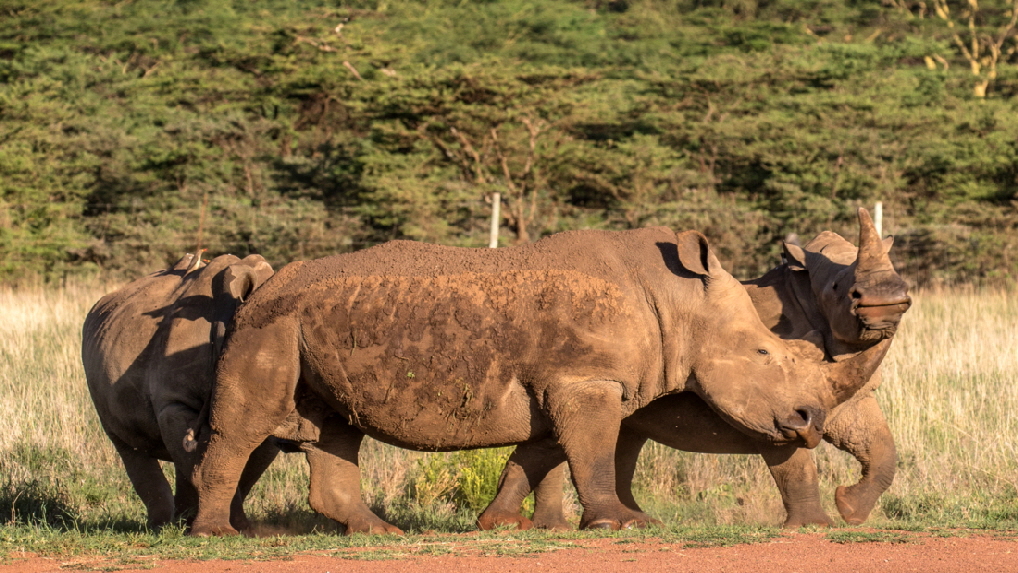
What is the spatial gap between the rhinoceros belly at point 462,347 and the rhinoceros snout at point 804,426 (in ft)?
2.91

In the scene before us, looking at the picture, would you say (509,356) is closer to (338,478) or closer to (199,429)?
(338,478)

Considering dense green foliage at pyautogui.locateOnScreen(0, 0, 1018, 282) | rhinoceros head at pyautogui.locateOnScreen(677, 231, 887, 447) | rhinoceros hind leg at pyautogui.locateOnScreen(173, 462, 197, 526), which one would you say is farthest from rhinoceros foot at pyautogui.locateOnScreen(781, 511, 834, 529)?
dense green foliage at pyautogui.locateOnScreen(0, 0, 1018, 282)

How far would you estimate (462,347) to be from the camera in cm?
691

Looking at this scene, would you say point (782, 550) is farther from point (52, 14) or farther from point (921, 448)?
point (52, 14)

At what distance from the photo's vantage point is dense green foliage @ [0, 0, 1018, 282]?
23.8 m

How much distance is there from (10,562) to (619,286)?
3.20 meters

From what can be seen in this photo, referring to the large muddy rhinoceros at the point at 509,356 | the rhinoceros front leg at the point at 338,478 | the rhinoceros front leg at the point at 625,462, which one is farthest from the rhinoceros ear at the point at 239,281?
the rhinoceros front leg at the point at 625,462

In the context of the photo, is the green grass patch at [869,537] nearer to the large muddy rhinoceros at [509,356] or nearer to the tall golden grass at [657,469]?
the large muddy rhinoceros at [509,356]

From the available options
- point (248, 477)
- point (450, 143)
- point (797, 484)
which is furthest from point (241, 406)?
point (450, 143)

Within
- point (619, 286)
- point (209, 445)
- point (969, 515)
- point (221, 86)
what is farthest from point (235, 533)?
point (221, 86)

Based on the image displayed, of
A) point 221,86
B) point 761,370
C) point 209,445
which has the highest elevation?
point 221,86

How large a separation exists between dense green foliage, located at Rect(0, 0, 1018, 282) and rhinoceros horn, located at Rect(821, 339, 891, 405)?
536 inches

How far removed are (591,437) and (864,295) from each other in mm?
1577

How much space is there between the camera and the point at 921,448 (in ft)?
33.8
